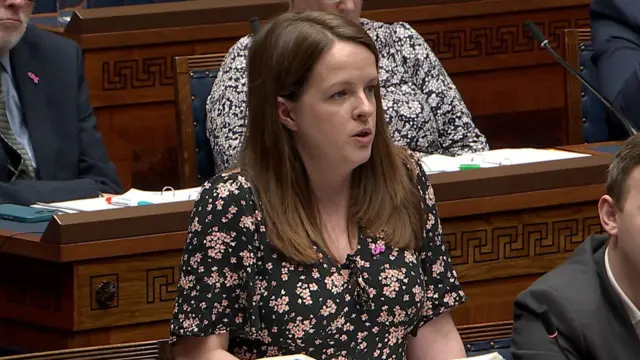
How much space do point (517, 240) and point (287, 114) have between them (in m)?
1.00

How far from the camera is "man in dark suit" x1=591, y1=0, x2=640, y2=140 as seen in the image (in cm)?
359

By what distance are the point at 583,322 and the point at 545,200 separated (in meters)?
1.08

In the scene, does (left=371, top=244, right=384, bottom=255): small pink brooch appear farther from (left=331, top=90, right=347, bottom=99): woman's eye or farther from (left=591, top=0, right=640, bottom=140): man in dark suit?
(left=591, top=0, right=640, bottom=140): man in dark suit

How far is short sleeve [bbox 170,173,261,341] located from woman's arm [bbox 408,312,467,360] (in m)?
0.29

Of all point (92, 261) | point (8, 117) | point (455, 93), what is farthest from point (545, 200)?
point (8, 117)

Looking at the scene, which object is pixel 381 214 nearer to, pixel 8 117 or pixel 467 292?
pixel 467 292

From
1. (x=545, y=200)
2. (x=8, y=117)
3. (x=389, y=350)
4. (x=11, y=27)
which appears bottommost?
(x=389, y=350)

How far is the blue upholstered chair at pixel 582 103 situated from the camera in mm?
3881

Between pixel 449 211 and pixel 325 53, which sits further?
pixel 449 211

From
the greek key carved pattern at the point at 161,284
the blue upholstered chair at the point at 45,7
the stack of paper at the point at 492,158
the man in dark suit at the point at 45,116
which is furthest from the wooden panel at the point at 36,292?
the blue upholstered chair at the point at 45,7

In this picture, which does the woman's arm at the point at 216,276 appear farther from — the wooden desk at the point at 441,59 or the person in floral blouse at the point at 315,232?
the wooden desk at the point at 441,59

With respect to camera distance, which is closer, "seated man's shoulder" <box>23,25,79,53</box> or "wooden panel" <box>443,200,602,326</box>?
"wooden panel" <box>443,200,602,326</box>

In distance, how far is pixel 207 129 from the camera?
347cm

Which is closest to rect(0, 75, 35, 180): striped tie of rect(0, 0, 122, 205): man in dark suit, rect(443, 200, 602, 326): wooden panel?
rect(0, 0, 122, 205): man in dark suit
